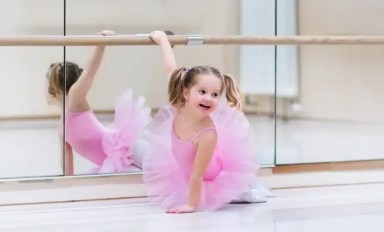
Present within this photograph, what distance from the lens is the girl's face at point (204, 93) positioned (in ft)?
5.16

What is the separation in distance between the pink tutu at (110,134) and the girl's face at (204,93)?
361mm

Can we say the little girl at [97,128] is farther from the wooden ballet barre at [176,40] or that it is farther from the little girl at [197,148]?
the wooden ballet barre at [176,40]

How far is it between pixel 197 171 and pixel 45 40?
53 centimetres

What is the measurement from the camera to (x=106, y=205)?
1708mm

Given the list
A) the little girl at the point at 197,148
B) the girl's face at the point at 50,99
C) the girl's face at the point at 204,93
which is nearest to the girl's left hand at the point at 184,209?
the little girl at the point at 197,148

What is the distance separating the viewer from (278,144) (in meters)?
2.43

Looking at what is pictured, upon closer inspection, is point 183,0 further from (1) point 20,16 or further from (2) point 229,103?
(2) point 229,103

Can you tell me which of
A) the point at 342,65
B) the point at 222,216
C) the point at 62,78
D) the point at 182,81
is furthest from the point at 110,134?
the point at 342,65

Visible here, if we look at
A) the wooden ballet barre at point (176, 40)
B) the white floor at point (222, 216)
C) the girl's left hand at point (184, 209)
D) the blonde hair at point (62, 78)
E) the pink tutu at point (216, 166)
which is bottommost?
the white floor at point (222, 216)

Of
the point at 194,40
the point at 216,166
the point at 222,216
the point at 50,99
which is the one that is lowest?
the point at 222,216

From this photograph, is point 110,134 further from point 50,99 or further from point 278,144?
point 278,144

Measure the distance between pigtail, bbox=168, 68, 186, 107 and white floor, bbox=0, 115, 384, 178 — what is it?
0.40 m

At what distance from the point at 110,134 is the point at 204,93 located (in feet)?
1.73

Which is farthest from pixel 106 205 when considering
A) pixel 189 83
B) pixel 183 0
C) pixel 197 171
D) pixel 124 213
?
pixel 183 0
